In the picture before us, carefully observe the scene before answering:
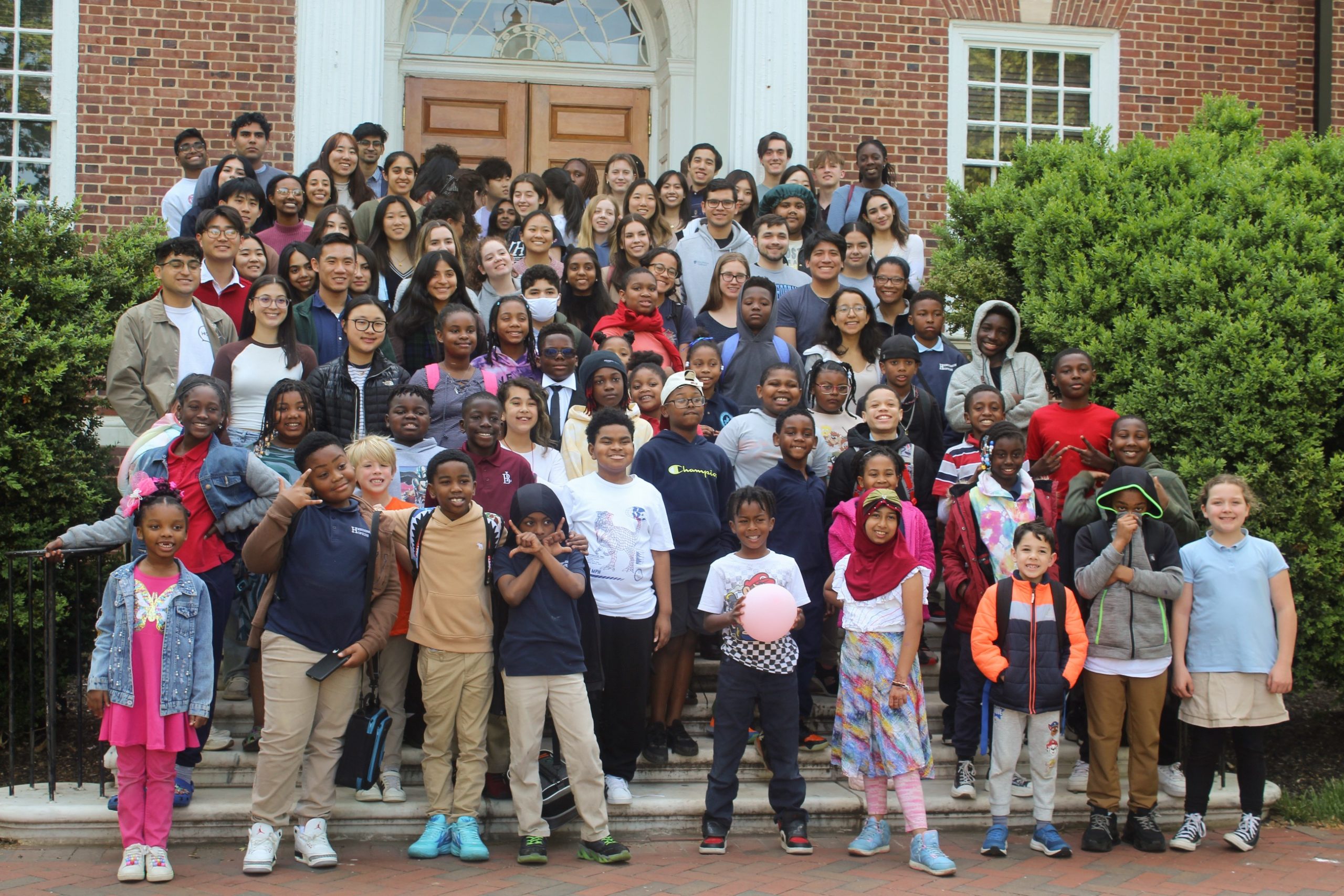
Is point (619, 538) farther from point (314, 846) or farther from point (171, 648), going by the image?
point (171, 648)

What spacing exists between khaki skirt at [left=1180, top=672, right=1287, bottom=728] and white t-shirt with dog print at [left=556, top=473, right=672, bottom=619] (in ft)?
8.28

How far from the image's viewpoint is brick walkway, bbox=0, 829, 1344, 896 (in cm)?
504

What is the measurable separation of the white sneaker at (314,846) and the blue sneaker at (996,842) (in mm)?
2774

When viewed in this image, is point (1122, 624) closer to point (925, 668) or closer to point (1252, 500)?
point (1252, 500)

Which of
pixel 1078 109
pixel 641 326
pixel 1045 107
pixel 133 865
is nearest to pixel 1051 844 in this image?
pixel 641 326

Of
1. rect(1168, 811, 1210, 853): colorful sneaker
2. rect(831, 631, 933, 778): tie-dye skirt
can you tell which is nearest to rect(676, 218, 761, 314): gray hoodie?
rect(831, 631, 933, 778): tie-dye skirt

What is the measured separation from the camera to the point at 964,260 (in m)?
9.05

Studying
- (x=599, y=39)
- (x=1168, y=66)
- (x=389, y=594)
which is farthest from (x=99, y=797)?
(x=1168, y=66)

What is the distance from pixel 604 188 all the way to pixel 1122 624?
6.99m

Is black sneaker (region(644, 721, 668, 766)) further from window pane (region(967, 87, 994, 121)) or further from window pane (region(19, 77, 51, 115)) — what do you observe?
window pane (region(967, 87, 994, 121))

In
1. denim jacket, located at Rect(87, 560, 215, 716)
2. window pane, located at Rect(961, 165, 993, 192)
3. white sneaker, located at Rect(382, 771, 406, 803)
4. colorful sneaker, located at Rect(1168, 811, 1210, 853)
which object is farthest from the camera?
window pane, located at Rect(961, 165, 993, 192)

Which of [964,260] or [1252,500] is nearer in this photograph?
[1252,500]

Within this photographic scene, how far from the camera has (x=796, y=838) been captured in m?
5.59

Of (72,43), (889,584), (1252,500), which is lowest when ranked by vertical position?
(889,584)
